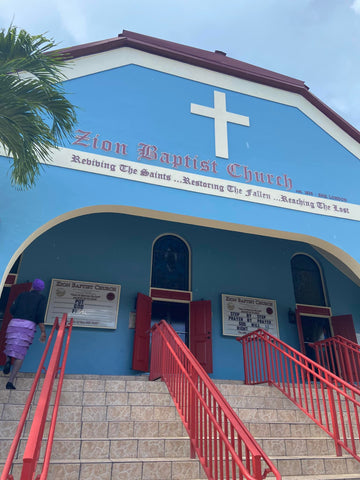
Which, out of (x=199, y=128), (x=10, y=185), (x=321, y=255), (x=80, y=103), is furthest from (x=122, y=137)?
(x=321, y=255)

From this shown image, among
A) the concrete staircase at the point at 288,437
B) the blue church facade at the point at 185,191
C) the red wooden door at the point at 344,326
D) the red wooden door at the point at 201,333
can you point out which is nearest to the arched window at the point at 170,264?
the blue church facade at the point at 185,191

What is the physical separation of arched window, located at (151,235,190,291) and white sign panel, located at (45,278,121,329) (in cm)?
128

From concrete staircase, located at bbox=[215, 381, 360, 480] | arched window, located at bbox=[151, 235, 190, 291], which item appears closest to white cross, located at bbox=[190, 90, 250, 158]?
arched window, located at bbox=[151, 235, 190, 291]

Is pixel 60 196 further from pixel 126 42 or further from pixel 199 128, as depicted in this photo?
pixel 126 42

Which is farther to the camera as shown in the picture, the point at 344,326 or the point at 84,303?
the point at 344,326

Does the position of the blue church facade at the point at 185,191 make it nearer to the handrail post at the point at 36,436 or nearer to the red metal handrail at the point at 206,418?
the red metal handrail at the point at 206,418

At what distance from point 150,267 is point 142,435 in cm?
540

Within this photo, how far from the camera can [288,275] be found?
1070 cm

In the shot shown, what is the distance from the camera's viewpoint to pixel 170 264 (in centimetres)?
1003

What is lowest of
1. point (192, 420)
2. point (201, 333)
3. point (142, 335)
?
point (192, 420)

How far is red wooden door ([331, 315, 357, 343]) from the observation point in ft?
32.7

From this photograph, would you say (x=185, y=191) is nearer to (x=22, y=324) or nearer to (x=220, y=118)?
(x=220, y=118)

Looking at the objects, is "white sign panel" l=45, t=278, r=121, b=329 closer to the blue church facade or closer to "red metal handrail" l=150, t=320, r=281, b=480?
the blue church facade

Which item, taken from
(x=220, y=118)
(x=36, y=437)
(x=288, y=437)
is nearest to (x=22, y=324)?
(x=36, y=437)
